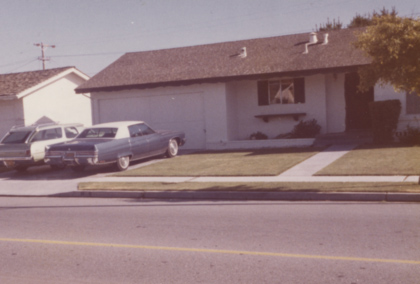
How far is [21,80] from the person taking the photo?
27.2 meters

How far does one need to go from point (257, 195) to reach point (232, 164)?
16.3ft

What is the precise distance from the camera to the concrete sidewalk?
10.1 m

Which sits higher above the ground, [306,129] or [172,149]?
[306,129]

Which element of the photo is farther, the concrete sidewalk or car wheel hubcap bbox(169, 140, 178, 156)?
car wheel hubcap bbox(169, 140, 178, 156)

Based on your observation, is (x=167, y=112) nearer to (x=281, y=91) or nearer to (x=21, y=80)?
(x=281, y=91)

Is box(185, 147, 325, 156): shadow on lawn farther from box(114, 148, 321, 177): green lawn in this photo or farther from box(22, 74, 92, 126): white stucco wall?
box(22, 74, 92, 126): white stucco wall

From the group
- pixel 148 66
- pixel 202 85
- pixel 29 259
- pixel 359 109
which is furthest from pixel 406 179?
pixel 148 66

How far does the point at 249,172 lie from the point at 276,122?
8.34 m

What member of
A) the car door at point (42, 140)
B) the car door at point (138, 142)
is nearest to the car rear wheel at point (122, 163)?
the car door at point (138, 142)

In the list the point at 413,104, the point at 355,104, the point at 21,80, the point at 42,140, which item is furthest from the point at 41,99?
the point at 413,104

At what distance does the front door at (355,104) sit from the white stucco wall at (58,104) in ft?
50.1

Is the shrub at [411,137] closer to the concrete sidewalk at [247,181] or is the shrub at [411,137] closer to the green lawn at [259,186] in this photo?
the concrete sidewalk at [247,181]

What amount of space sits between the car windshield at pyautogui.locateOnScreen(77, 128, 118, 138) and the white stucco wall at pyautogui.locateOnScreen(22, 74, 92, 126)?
10.0 meters

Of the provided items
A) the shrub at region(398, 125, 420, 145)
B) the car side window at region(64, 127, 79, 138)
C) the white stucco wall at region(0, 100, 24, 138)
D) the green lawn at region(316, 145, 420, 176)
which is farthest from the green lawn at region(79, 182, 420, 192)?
the white stucco wall at region(0, 100, 24, 138)
